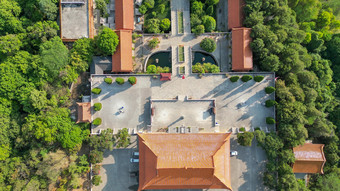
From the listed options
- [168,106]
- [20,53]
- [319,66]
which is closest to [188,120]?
[168,106]

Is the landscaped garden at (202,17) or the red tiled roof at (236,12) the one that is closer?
the red tiled roof at (236,12)

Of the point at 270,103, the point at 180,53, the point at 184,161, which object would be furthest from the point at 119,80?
the point at 270,103

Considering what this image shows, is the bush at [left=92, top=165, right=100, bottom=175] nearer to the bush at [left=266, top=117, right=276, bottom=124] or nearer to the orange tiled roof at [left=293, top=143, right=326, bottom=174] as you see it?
the bush at [left=266, top=117, right=276, bottom=124]

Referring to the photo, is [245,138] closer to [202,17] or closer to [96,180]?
[202,17]

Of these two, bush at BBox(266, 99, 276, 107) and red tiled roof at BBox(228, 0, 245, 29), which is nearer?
bush at BBox(266, 99, 276, 107)

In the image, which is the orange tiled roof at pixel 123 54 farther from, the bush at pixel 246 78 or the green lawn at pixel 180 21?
the bush at pixel 246 78

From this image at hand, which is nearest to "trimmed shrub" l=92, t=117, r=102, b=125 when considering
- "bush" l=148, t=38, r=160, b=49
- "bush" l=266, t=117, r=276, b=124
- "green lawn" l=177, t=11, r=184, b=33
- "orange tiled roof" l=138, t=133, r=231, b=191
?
"orange tiled roof" l=138, t=133, r=231, b=191

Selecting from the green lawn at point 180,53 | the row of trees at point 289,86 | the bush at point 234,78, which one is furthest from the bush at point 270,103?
the green lawn at point 180,53

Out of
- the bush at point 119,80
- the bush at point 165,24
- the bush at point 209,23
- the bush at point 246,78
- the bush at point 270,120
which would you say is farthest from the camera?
the bush at point 165,24
